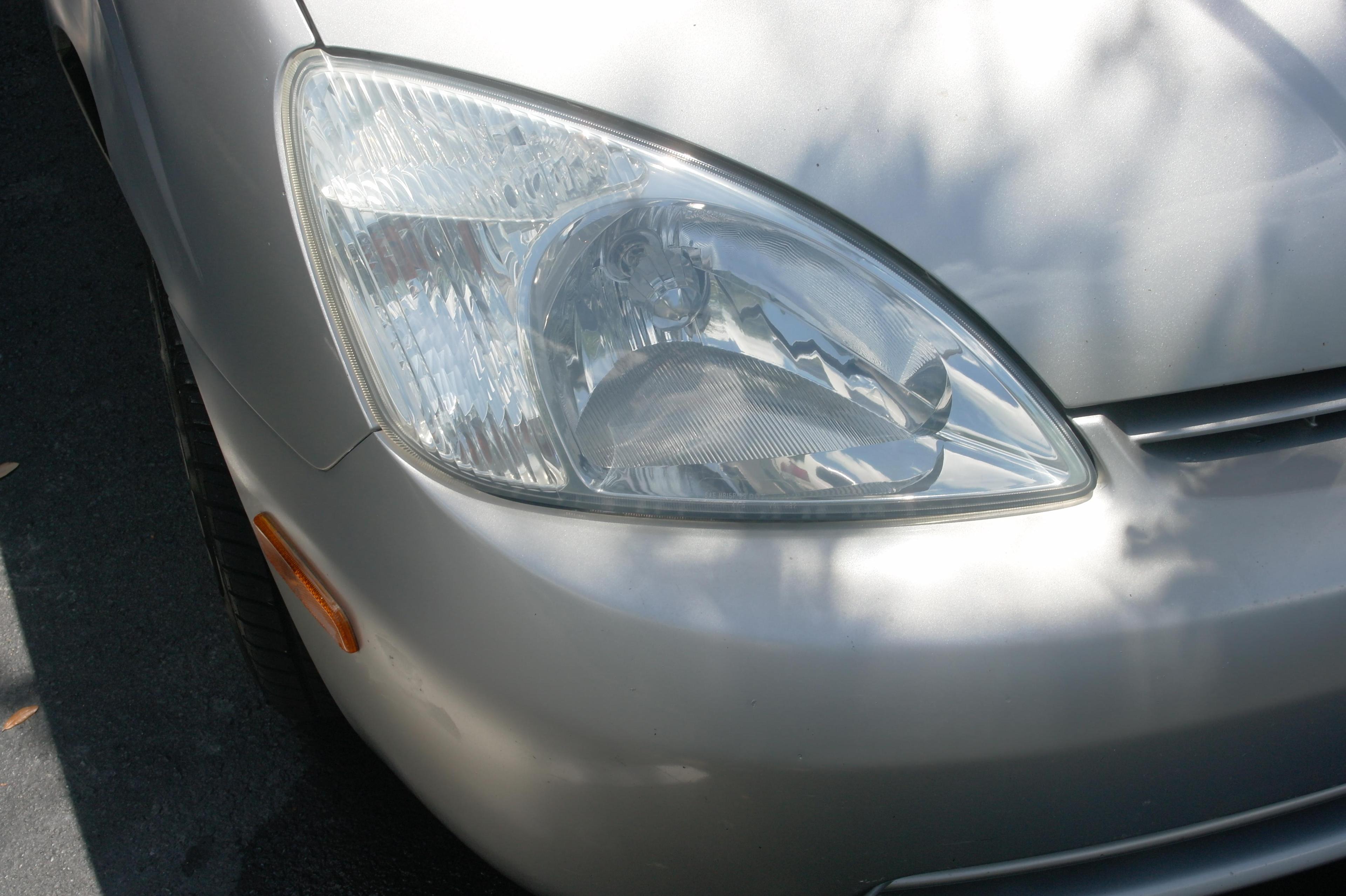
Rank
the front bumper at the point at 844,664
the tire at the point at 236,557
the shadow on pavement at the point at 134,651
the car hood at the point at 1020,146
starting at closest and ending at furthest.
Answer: the front bumper at the point at 844,664 < the car hood at the point at 1020,146 < the tire at the point at 236,557 < the shadow on pavement at the point at 134,651

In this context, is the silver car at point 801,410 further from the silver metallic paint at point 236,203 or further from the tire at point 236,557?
the tire at point 236,557

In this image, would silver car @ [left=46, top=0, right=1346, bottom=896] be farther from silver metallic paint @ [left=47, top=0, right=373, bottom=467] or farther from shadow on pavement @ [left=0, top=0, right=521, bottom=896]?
shadow on pavement @ [left=0, top=0, right=521, bottom=896]

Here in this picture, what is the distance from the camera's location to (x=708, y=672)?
1000 mm

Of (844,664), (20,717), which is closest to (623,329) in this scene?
(844,664)

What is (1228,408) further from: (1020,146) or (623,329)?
(623,329)

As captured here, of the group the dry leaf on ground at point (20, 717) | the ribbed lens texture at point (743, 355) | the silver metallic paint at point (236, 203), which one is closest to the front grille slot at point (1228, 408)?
the ribbed lens texture at point (743, 355)

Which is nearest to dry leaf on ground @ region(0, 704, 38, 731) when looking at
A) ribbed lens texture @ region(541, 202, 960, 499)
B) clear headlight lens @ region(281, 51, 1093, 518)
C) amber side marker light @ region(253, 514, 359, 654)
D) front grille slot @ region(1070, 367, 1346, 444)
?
amber side marker light @ region(253, 514, 359, 654)

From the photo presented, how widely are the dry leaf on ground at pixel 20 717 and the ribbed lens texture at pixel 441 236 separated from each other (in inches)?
54.1

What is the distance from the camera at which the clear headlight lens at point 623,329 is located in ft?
3.48

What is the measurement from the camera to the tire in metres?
1.59

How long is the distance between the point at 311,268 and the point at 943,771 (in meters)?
0.86

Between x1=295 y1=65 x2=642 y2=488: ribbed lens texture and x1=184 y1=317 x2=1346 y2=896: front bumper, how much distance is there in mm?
63

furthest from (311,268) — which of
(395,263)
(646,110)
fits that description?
(646,110)

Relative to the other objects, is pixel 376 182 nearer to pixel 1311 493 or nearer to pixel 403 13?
pixel 403 13
